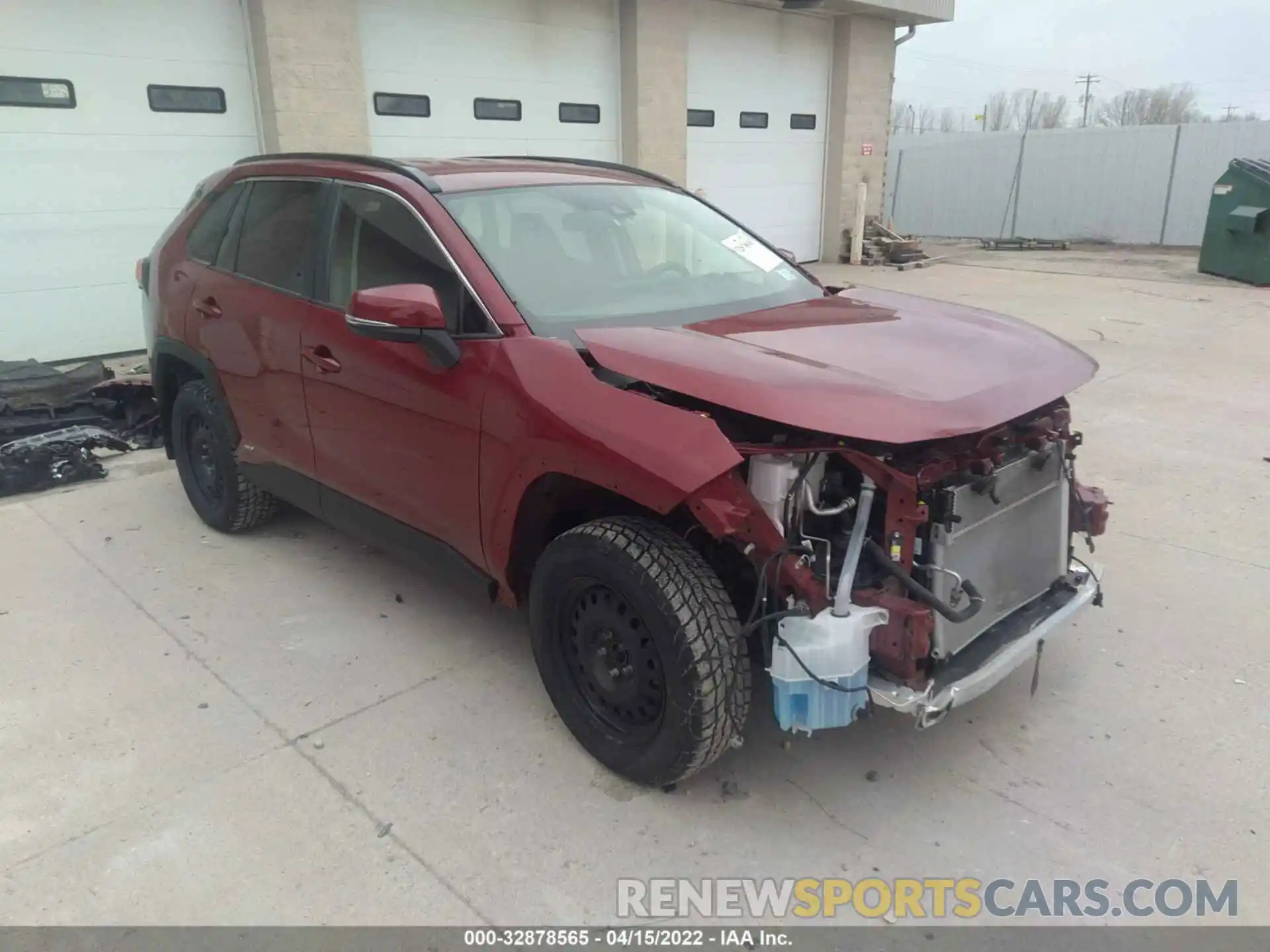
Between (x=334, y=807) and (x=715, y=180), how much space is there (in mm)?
12175

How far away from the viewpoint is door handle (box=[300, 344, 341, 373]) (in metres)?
3.60

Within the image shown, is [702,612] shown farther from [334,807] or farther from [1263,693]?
[1263,693]

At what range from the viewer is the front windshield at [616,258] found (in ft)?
10.5

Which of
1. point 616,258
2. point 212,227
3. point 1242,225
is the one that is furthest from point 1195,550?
point 1242,225

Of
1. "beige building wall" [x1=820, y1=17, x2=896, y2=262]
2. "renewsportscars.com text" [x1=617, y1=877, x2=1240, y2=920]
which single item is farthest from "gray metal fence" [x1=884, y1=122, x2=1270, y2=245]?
"renewsportscars.com text" [x1=617, y1=877, x2=1240, y2=920]

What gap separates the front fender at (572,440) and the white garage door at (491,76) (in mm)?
7486

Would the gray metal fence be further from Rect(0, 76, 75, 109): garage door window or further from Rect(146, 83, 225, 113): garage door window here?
Rect(0, 76, 75, 109): garage door window

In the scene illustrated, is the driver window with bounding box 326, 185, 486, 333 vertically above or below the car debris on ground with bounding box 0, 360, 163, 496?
above

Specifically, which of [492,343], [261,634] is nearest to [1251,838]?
[492,343]

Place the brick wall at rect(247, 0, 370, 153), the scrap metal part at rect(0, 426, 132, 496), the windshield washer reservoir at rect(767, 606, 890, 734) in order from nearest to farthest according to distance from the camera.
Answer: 1. the windshield washer reservoir at rect(767, 606, 890, 734)
2. the scrap metal part at rect(0, 426, 132, 496)
3. the brick wall at rect(247, 0, 370, 153)

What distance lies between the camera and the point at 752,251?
401cm

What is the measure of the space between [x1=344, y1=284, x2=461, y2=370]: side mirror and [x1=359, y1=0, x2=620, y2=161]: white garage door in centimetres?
717

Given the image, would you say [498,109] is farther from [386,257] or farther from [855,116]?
[386,257]

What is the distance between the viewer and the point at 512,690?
3461 millimetres
